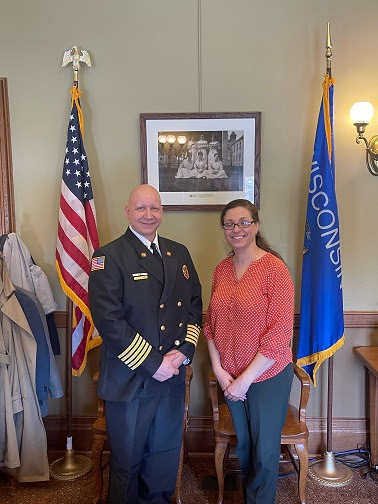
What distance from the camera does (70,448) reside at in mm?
2465

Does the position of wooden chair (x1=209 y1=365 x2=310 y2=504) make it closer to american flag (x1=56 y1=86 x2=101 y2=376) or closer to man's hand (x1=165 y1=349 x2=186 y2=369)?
man's hand (x1=165 y1=349 x2=186 y2=369)

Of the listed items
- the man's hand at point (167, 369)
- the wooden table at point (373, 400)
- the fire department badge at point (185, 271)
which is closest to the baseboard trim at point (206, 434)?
the wooden table at point (373, 400)

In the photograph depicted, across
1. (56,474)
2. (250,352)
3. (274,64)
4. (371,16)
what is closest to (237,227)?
(250,352)

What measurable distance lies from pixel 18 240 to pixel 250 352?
139 centimetres

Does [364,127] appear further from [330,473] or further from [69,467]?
[69,467]

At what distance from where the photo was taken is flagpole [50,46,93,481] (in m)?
2.37

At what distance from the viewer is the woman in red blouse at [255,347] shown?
175 centimetres

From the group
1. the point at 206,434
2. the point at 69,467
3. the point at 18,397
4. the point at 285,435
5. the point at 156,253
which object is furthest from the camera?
the point at 206,434

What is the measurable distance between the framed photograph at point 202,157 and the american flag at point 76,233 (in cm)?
35

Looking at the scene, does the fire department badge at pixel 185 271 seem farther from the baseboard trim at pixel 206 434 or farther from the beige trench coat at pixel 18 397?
the baseboard trim at pixel 206 434

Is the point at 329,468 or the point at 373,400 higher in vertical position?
the point at 373,400

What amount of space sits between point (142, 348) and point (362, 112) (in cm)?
164

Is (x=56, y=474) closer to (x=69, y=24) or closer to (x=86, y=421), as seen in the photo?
(x=86, y=421)

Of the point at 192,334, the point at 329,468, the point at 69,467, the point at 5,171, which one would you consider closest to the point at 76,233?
the point at 5,171
